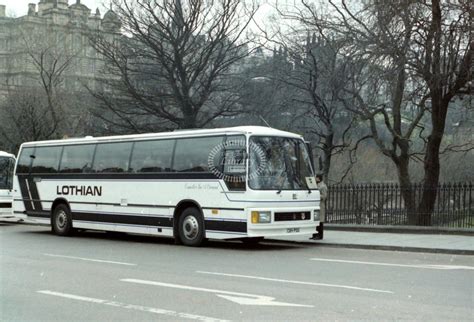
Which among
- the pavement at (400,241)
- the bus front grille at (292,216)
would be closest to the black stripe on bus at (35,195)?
the pavement at (400,241)

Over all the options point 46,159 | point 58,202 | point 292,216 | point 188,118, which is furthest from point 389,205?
point 188,118

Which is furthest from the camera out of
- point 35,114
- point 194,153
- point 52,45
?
point 52,45

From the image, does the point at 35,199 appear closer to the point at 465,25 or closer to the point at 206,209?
the point at 206,209

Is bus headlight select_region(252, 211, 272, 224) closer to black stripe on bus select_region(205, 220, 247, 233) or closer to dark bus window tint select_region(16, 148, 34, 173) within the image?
black stripe on bus select_region(205, 220, 247, 233)

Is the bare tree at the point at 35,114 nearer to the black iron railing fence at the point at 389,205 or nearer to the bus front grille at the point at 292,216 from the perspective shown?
the black iron railing fence at the point at 389,205

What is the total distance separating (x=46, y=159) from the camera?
21766 millimetres

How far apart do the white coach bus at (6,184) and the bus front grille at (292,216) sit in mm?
14137

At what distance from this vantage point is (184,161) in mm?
17094

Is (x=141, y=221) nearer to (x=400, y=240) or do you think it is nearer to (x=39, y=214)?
(x=39, y=214)

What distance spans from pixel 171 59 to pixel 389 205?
42.6ft

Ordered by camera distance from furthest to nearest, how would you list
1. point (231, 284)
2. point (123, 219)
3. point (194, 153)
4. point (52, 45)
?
point (52, 45)
point (123, 219)
point (194, 153)
point (231, 284)

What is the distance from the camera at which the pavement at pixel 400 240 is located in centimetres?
1550

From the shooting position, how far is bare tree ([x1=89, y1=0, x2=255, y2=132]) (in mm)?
29547

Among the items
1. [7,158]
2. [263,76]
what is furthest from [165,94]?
[7,158]
